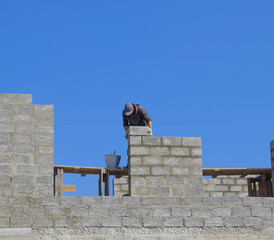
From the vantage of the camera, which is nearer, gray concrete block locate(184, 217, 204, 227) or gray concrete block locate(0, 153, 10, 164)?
gray concrete block locate(0, 153, 10, 164)

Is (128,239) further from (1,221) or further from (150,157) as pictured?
(1,221)

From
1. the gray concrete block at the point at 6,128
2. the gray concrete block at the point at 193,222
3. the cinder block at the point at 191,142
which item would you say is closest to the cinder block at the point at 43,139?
the gray concrete block at the point at 6,128

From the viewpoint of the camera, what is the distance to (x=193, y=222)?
9.53m

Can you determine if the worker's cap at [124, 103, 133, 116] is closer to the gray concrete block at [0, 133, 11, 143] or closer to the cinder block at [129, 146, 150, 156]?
the cinder block at [129, 146, 150, 156]

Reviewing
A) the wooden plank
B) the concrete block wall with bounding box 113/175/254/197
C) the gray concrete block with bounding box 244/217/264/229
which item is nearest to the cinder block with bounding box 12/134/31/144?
the gray concrete block with bounding box 244/217/264/229

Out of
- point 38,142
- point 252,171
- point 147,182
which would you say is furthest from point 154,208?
point 252,171

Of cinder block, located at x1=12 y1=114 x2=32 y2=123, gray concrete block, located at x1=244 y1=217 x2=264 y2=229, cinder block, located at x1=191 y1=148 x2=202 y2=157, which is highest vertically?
cinder block, located at x1=12 y1=114 x2=32 y2=123

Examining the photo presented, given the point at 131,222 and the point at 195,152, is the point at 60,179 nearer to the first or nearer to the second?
the point at 131,222

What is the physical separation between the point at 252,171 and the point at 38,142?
4827mm

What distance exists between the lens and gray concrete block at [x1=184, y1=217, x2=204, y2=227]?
951 centimetres

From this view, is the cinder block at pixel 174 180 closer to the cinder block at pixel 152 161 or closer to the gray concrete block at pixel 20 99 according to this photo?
the cinder block at pixel 152 161

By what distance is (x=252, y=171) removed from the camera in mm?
11734

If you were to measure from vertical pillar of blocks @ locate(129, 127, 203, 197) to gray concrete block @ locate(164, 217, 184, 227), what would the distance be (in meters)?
0.39

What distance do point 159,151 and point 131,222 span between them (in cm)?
132
